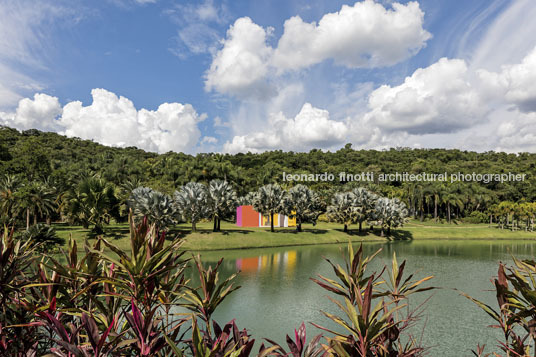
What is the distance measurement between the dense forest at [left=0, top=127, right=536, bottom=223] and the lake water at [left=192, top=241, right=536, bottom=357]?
78.3ft

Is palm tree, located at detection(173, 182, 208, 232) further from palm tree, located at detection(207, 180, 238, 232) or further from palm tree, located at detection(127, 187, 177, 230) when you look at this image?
→ palm tree, located at detection(127, 187, 177, 230)

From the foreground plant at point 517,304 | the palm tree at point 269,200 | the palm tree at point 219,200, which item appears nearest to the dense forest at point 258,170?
the palm tree at point 219,200

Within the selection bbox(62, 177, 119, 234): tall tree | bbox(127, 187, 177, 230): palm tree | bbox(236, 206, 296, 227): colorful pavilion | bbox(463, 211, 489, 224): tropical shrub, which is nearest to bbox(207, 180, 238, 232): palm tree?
bbox(127, 187, 177, 230): palm tree

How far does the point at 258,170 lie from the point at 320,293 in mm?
73226

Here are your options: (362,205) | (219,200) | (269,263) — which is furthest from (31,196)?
(362,205)

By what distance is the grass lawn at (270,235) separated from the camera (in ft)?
139

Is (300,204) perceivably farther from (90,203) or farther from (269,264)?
(90,203)

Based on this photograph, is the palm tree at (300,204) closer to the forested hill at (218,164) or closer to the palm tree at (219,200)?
the palm tree at (219,200)

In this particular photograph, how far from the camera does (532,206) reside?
7000 cm

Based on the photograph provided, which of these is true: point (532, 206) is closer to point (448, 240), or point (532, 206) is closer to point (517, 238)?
point (517, 238)

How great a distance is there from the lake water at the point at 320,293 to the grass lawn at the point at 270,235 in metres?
2.56

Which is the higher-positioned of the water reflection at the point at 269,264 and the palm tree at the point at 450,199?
the palm tree at the point at 450,199

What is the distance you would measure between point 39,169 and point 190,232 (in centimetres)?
2549

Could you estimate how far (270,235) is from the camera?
164ft
